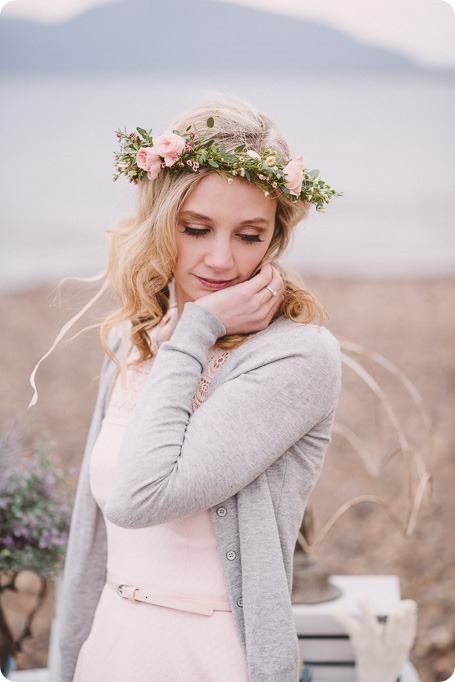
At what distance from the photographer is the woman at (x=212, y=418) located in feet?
4.88

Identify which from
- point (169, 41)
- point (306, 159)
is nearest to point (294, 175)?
point (306, 159)

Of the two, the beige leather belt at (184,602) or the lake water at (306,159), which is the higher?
the lake water at (306,159)

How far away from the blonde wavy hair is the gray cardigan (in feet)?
0.39

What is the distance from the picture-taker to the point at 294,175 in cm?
167

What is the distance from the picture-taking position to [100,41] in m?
12.2

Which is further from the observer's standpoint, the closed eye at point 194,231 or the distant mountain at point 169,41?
the distant mountain at point 169,41

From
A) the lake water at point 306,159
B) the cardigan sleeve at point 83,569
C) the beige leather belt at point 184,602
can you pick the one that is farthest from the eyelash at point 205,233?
the lake water at point 306,159

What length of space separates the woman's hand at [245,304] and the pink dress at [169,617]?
0.08m

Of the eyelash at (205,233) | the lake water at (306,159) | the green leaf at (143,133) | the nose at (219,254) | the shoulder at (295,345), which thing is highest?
the lake water at (306,159)

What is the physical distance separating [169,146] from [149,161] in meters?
0.07

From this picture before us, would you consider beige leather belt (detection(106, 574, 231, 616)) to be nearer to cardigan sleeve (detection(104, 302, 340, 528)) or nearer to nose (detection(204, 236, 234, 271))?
cardigan sleeve (detection(104, 302, 340, 528))

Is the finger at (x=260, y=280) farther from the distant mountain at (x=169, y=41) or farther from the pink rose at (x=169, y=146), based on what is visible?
the distant mountain at (x=169, y=41)

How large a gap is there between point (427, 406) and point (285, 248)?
4.50 m

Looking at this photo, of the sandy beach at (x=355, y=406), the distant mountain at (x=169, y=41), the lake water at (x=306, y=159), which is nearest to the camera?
the sandy beach at (x=355, y=406)
